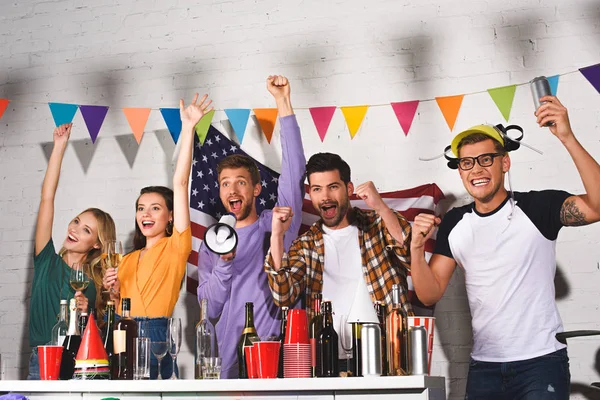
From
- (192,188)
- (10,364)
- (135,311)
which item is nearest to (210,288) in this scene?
(135,311)

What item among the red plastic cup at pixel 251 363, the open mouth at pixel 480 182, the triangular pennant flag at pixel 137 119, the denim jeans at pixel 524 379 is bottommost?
the denim jeans at pixel 524 379

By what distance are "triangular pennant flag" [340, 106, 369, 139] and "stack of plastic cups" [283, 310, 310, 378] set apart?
1769 millimetres

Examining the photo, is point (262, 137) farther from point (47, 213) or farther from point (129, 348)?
point (129, 348)

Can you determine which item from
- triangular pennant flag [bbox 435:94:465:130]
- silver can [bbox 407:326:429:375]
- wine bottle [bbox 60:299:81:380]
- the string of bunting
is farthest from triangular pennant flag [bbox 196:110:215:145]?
silver can [bbox 407:326:429:375]

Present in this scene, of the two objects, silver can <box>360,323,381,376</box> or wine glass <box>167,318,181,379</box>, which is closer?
silver can <box>360,323,381,376</box>

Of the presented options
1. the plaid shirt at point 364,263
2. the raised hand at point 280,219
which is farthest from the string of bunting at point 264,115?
the raised hand at point 280,219

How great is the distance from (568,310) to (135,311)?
2.22 meters

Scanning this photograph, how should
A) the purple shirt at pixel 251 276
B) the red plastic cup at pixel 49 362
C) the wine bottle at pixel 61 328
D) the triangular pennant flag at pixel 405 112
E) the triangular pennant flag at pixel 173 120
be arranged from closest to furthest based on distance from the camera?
the red plastic cup at pixel 49 362
the wine bottle at pixel 61 328
the purple shirt at pixel 251 276
the triangular pennant flag at pixel 405 112
the triangular pennant flag at pixel 173 120

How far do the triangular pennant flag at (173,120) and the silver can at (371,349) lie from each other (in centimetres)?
218

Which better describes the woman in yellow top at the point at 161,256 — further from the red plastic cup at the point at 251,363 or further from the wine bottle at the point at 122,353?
the red plastic cup at the point at 251,363

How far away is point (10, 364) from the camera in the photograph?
4.73m

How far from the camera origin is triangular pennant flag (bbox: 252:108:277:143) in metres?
4.47

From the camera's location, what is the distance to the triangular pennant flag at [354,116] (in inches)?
171

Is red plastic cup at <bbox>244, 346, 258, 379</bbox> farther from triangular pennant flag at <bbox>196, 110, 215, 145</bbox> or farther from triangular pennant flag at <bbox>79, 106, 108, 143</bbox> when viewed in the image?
triangular pennant flag at <bbox>79, 106, 108, 143</bbox>
